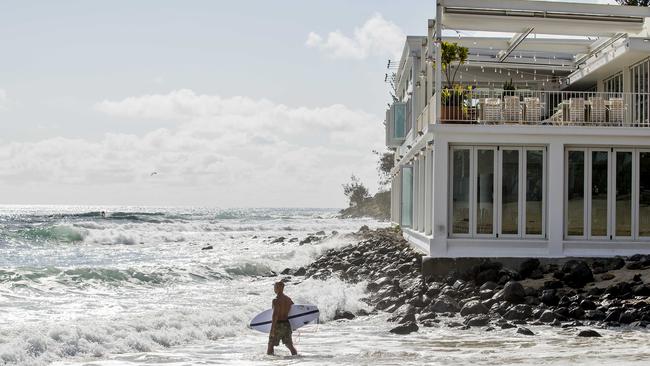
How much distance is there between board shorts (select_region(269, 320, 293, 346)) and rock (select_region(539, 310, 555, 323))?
4561 millimetres

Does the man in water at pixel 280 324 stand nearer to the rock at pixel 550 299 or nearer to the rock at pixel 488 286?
the rock at pixel 550 299

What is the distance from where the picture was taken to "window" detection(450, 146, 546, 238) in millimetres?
19344

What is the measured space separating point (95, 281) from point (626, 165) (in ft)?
47.2

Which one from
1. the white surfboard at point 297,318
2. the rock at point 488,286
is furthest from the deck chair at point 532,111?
the white surfboard at point 297,318

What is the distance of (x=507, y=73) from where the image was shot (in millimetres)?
29219

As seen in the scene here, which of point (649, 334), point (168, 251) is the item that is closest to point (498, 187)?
point (649, 334)

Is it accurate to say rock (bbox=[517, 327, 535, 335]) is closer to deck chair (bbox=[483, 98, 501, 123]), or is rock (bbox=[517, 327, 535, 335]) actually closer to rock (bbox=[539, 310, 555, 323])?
rock (bbox=[539, 310, 555, 323])

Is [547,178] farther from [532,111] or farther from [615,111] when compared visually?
[615,111]

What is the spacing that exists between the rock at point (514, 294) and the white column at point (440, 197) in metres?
3.02

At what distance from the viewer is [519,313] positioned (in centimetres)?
1504

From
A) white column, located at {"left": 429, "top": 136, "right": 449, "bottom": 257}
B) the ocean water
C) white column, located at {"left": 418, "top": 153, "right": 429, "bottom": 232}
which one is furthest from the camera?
white column, located at {"left": 418, "top": 153, "right": 429, "bottom": 232}

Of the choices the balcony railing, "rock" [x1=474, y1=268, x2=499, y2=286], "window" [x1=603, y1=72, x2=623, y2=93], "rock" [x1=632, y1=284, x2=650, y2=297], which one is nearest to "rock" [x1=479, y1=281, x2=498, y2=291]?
"rock" [x1=474, y1=268, x2=499, y2=286]

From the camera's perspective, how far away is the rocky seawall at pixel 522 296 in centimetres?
1466

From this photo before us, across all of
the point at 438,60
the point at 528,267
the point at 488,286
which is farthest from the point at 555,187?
the point at 438,60
